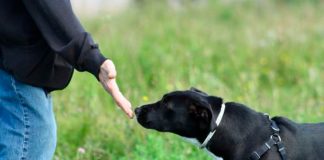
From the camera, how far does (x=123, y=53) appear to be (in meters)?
8.58

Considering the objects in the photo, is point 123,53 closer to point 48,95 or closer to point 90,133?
point 90,133

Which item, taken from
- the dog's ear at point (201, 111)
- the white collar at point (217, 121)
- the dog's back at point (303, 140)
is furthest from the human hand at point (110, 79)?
the dog's back at point (303, 140)

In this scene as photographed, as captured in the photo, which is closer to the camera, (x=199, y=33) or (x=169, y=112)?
(x=169, y=112)

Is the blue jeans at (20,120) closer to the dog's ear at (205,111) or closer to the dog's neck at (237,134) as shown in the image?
the dog's ear at (205,111)

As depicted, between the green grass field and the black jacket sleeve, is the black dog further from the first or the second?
the green grass field

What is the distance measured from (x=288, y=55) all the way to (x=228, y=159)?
4.59 metres

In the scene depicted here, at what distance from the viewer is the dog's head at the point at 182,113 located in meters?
4.41

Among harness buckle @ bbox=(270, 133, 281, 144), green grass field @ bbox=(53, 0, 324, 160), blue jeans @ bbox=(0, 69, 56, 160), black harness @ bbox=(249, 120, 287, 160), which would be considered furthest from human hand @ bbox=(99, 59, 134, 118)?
green grass field @ bbox=(53, 0, 324, 160)

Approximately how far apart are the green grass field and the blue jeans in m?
1.67

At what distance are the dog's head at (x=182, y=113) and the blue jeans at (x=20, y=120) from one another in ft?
2.56

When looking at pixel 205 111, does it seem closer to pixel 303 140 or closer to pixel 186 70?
pixel 303 140

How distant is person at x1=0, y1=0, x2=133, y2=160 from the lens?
3756 millimetres

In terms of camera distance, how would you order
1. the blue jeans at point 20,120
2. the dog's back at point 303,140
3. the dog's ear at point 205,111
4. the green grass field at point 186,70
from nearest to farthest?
1. the blue jeans at point 20,120
2. the dog's ear at point 205,111
3. the dog's back at point 303,140
4. the green grass field at point 186,70

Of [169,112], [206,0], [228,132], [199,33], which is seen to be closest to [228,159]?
[228,132]
